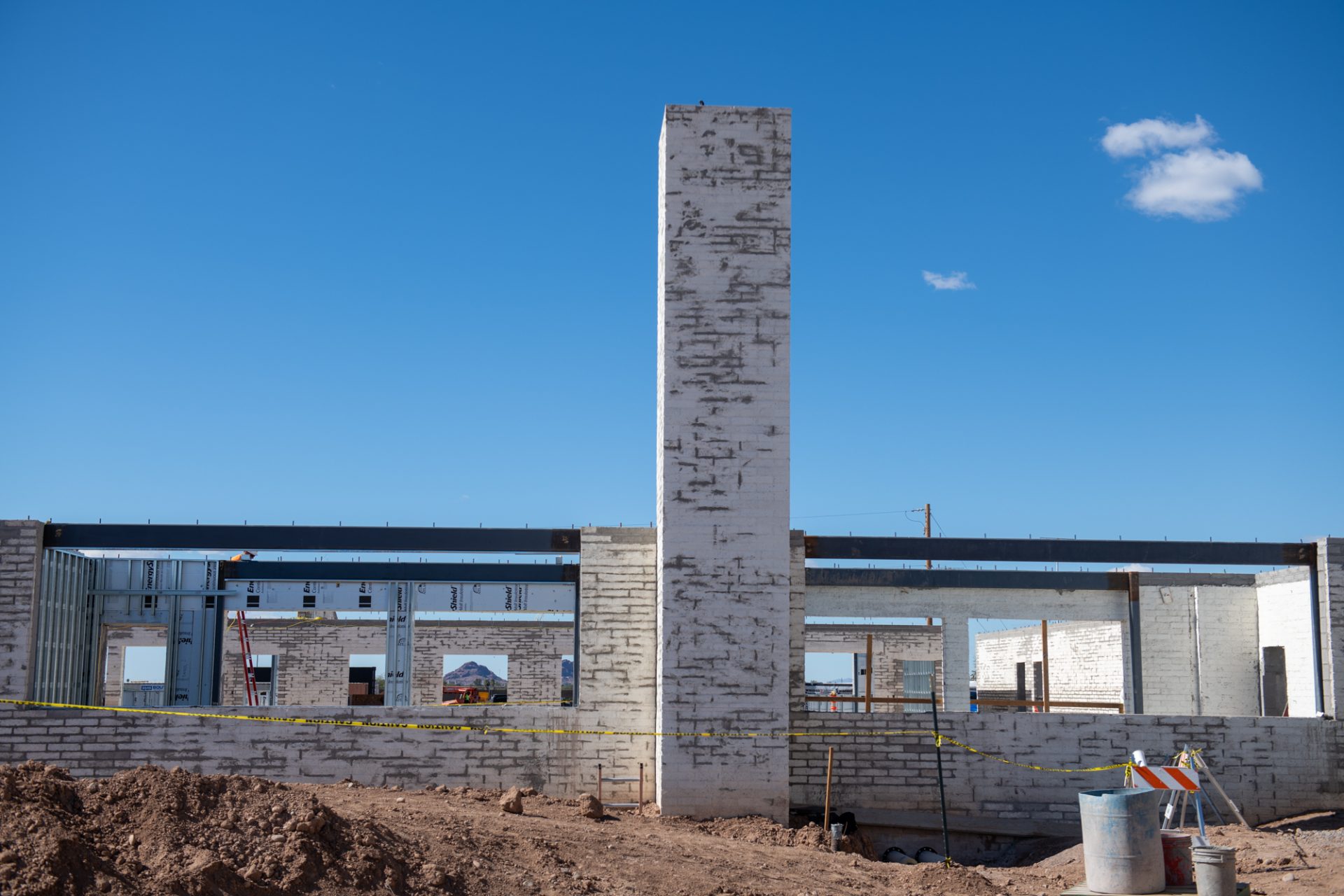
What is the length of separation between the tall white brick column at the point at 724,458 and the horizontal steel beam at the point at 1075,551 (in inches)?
88.9

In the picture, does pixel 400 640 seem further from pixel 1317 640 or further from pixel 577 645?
pixel 1317 640

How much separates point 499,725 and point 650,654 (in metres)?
2.06

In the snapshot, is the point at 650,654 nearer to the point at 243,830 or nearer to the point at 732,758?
the point at 732,758

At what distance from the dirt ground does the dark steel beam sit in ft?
17.6

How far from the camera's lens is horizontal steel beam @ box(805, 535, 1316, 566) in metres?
16.0

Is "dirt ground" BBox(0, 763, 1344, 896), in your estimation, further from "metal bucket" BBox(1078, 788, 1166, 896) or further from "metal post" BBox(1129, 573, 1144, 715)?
"metal post" BBox(1129, 573, 1144, 715)

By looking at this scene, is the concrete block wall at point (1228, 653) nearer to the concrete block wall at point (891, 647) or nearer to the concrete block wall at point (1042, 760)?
the concrete block wall at point (1042, 760)

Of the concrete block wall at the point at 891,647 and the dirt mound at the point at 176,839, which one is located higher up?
the concrete block wall at the point at 891,647

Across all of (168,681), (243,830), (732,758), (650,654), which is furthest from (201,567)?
(243,830)

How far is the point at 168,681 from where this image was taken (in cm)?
1831

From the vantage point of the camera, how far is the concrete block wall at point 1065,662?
2467cm

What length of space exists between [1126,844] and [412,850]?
5.80 m

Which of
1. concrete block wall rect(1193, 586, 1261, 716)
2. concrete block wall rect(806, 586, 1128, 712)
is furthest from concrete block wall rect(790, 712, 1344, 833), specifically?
concrete block wall rect(1193, 586, 1261, 716)

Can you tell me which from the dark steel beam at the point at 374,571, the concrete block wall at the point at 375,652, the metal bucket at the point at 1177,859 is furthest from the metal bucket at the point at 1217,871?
the concrete block wall at the point at 375,652
